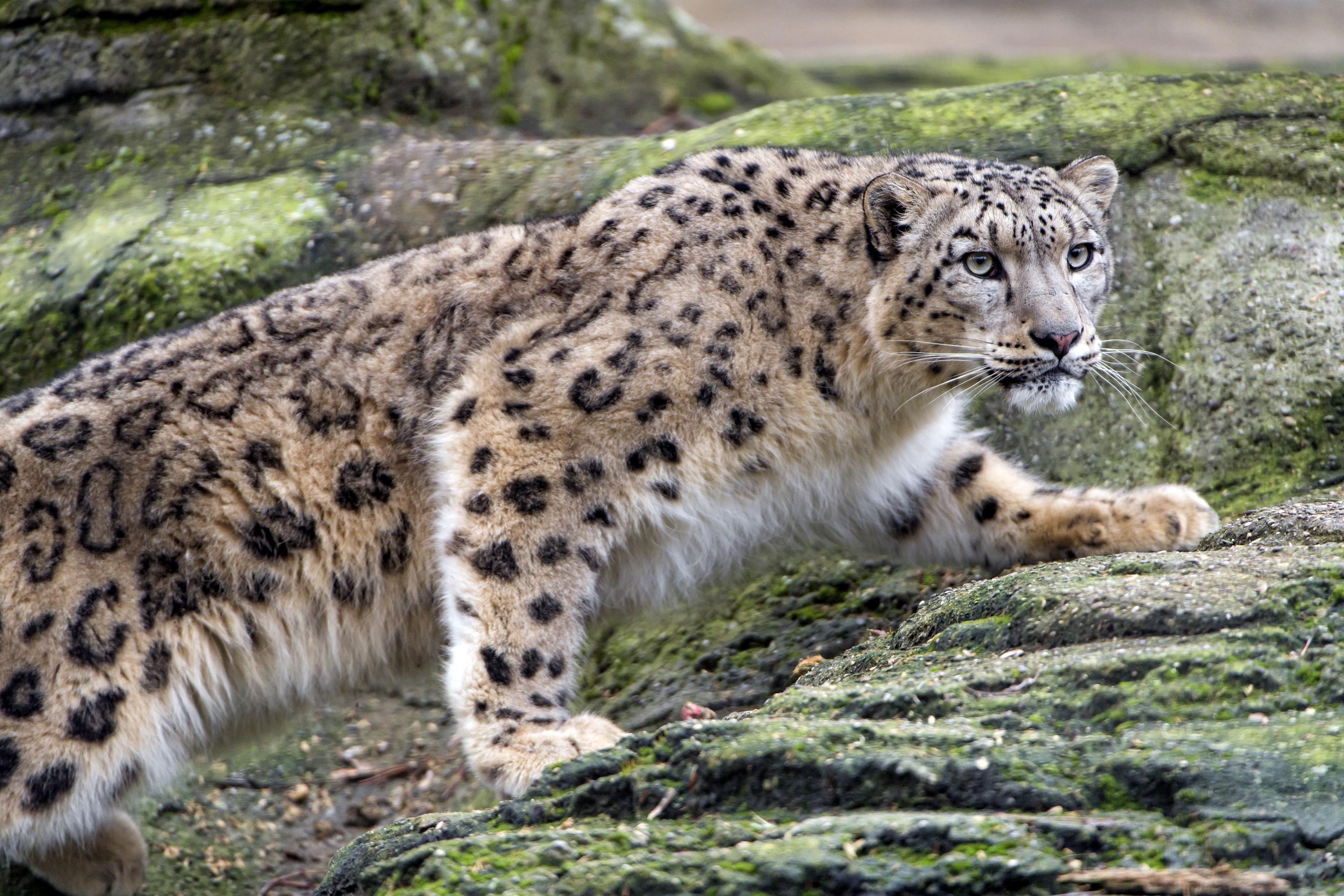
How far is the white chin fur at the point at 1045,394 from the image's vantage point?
14.1ft

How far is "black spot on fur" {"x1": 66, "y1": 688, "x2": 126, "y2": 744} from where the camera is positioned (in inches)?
165

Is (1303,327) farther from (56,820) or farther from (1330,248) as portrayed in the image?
(56,820)

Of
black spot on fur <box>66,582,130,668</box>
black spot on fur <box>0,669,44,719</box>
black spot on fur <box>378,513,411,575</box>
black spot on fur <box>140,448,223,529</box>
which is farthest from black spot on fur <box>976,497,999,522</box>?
black spot on fur <box>0,669,44,719</box>

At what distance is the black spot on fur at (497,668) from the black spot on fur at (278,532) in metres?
0.76

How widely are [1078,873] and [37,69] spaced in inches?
287

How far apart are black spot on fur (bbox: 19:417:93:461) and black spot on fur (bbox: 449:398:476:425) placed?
121 centimetres

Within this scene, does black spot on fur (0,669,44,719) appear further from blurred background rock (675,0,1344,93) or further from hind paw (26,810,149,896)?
blurred background rock (675,0,1344,93)

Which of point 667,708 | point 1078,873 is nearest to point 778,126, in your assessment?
point 667,708

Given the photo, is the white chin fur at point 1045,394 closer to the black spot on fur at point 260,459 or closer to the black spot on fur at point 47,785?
the black spot on fur at point 260,459

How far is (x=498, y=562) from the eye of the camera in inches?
164

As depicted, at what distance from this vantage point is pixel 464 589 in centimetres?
418

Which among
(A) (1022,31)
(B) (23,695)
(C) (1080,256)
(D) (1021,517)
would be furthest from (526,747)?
(A) (1022,31)

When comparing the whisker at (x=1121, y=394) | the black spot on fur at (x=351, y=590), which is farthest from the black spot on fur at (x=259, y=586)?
the whisker at (x=1121, y=394)

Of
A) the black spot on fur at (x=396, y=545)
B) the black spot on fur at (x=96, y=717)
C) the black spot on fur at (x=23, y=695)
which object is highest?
the black spot on fur at (x=396, y=545)
